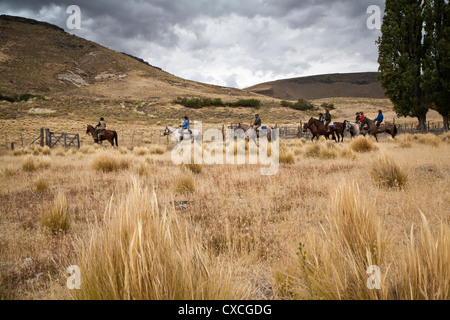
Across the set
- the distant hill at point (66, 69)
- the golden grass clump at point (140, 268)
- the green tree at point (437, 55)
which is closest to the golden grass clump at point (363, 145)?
the golden grass clump at point (140, 268)

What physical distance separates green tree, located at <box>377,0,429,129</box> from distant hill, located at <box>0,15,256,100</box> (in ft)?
237

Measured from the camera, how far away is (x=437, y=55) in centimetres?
2395

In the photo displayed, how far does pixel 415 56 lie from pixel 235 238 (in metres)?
32.2

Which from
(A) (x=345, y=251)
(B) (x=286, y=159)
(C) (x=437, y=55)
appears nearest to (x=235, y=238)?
(A) (x=345, y=251)

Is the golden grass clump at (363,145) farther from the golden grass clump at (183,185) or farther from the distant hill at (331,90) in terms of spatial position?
the distant hill at (331,90)

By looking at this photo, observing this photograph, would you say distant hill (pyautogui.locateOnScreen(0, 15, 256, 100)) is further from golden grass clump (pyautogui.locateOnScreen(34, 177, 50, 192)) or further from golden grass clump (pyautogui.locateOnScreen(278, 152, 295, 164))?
golden grass clump (pyautogui.locateOnScreen(34, 177, 50, 192))

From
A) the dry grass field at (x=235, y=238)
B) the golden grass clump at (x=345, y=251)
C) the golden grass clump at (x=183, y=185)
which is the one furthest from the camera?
the golden grass clump at (x=183, y=185)

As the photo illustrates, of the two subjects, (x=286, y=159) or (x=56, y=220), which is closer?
(x=56, y=220)

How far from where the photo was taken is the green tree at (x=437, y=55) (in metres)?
23.0

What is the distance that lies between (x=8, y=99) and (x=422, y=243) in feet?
252

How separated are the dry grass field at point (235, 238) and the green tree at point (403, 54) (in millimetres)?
23805

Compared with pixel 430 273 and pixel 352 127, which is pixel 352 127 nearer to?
pixel 352 127

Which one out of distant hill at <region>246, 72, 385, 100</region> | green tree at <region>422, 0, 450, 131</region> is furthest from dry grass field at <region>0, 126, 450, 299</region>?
distant hill at <region>246, 72, 385, 100</region>
